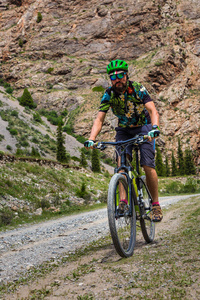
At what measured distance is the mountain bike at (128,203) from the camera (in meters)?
3.82

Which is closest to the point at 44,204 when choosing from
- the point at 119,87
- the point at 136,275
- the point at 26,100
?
the point at 119,87

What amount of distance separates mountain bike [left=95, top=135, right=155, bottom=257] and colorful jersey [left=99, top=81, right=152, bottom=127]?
51 centimetres

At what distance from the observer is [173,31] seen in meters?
91.4

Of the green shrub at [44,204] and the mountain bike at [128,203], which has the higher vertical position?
the mountain bike at [128,203]

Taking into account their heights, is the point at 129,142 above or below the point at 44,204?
above

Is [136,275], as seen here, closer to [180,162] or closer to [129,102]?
[129,102]

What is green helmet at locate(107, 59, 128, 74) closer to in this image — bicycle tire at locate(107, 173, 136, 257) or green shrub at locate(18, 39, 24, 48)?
bicycle tire at locate(107, 173, 136, 257)

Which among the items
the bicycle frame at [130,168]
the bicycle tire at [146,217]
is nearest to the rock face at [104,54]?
the bicycle tire at [146,217]

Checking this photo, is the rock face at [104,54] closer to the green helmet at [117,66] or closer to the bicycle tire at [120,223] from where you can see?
the green helmet at [117,66]

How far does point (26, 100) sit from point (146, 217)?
82174 mm

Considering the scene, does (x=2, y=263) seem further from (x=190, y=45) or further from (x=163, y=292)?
(x=190, y=45)

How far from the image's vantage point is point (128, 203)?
421cm

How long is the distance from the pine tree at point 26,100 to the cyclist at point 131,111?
264 ft

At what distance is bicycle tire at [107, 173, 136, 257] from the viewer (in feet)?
12.2
